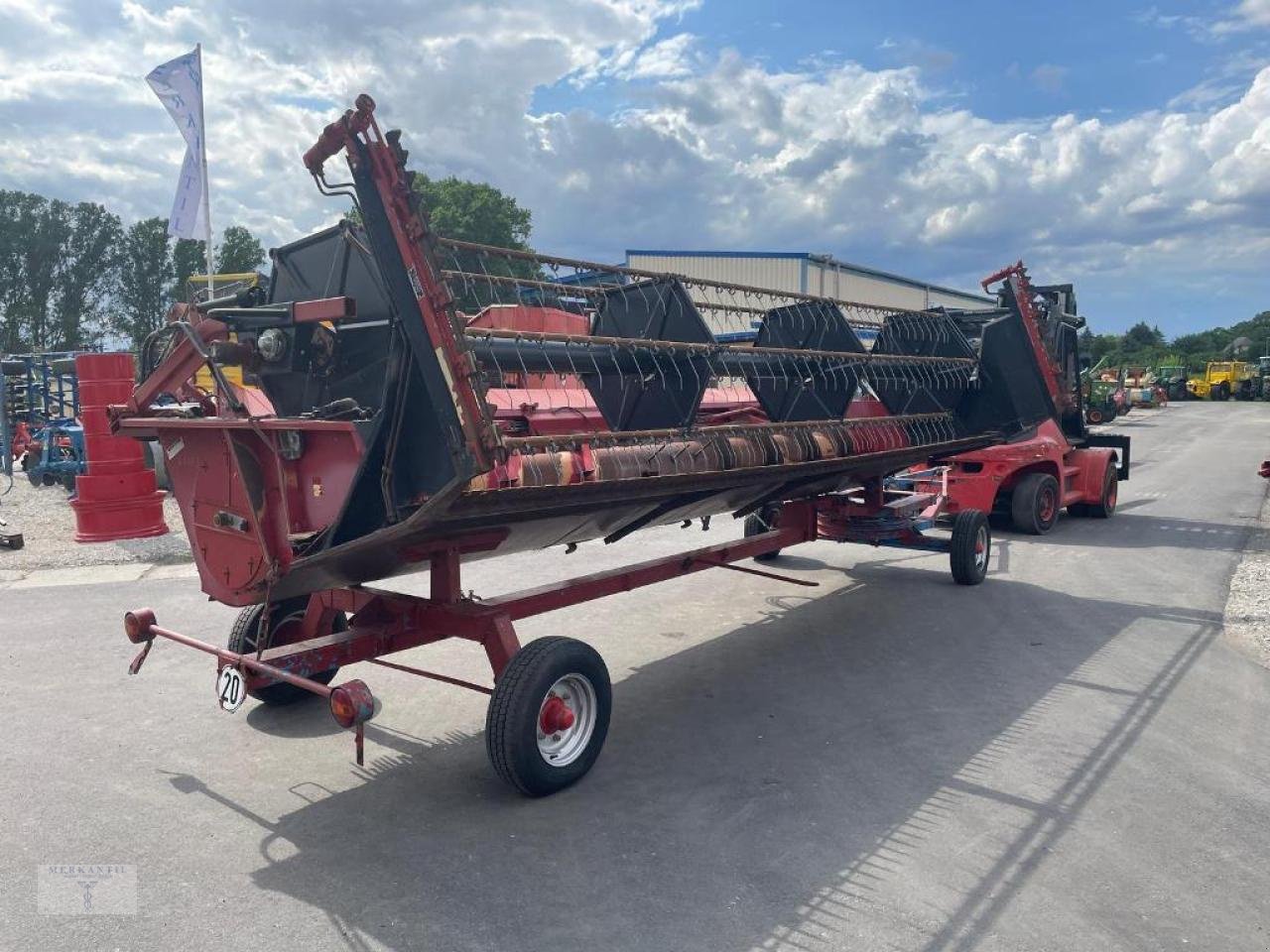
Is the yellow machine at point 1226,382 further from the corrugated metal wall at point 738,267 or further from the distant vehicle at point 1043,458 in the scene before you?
the distant vehicle at point 1043,458

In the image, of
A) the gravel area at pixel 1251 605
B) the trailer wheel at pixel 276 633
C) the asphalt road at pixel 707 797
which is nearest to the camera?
the asphalt road at pixel 707 797

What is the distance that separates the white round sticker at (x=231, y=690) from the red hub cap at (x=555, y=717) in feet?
4.16

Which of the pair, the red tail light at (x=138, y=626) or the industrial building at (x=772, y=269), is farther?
the industrial building at (x=772, y=269)

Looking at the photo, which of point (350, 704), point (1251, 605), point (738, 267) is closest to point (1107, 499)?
point (1251, 605)

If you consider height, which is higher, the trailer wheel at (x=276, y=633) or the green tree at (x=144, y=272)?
the green tree at (x=144, y=272)

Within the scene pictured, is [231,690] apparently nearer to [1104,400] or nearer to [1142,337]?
[1104,400]

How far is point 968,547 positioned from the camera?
8.12 meters

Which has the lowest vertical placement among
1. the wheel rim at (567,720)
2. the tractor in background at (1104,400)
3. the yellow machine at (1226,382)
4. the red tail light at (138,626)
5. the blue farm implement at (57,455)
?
the wheel rim at (567,720)

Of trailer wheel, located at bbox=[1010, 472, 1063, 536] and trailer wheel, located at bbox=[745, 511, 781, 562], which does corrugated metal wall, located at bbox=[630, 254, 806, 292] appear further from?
trailer wheel, located at bbox=[745, 511, 781, 562]

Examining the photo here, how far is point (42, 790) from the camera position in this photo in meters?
4.21

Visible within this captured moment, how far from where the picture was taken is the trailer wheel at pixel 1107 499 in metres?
12.1

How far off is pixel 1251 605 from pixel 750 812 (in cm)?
580

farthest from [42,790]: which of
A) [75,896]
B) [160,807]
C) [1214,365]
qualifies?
[1214,365]

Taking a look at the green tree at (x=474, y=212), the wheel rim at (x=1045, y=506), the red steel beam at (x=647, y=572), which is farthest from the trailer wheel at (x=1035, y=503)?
the green tree at (x=474, y=212)
